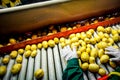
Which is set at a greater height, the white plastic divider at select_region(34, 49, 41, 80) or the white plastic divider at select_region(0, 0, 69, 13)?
the white plastic divider at select_region(0, 0, 69, 13)

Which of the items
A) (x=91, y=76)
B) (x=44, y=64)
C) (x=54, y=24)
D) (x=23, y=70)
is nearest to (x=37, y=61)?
(x=44, y=64)

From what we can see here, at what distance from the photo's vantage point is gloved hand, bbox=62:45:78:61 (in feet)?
9.23

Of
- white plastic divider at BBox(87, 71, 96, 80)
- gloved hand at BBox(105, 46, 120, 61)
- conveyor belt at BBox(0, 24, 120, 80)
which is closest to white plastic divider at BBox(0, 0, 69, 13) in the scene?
conveyor belt at BBox(0, 24, 120, 80)

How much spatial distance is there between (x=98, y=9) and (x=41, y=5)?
1.62 m

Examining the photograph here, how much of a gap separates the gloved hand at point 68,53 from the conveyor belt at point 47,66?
0.11 metres

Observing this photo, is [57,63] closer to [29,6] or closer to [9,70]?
[9,70]

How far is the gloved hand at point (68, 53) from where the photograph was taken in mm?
2812

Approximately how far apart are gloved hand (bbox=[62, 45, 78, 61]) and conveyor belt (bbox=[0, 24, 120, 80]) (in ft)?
0.37

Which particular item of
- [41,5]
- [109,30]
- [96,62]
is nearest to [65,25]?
[41,5]

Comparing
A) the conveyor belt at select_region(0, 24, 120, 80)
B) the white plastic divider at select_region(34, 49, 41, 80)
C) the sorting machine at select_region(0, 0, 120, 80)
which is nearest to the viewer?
the conveyor belt at select_region(0, 24, 120, 80)

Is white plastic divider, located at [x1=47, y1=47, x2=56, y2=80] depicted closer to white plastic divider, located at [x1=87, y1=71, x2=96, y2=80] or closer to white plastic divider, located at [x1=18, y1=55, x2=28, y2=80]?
white plastic divider, located at [x1=18, y1=55, x2=28, y2=80]

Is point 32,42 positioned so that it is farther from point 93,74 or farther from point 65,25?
point 93,74

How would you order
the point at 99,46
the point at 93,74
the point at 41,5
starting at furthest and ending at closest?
the point at 41,5
the point at 99,46
the point at 93,74

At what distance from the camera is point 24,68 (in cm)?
289
